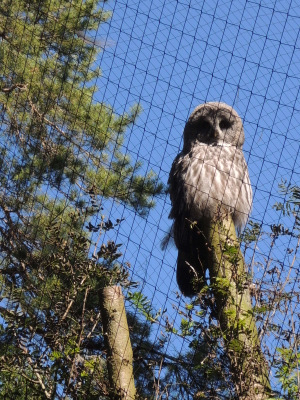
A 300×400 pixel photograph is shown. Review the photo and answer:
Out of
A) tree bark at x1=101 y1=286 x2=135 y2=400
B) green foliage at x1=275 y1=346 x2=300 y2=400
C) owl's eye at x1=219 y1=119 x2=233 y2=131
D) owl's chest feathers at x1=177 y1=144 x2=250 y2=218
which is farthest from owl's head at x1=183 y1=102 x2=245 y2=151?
green foliage at x1=275 y1=346 x2=300 y2=400

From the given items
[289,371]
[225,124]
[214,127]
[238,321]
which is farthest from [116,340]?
[225,124]

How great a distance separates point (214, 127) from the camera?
5750 millimetres

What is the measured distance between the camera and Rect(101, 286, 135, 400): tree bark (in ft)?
11.7

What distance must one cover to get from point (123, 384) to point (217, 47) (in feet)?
4.22

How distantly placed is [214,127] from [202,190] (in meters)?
0.75

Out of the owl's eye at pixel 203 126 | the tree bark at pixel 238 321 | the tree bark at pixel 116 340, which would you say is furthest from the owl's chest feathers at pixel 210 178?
the tree bark at pixel 116 340

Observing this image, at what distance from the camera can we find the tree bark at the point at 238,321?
3352mm

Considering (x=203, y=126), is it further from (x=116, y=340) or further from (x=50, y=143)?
(x=116, y=340)

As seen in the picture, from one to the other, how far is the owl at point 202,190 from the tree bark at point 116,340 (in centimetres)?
103

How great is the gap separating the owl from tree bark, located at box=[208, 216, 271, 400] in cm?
86

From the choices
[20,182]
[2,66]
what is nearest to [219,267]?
[20,182]

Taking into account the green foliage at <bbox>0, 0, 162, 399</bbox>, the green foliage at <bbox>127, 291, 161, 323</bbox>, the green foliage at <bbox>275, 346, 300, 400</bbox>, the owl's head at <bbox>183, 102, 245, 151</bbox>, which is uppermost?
the owl's head at <bbox>183, 102, 245, 151</bbox>

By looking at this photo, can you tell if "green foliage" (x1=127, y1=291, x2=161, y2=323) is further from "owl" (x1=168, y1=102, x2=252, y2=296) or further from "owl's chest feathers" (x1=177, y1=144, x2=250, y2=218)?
"owl's chest feathers" (x1=177, y1=144, x2=250, y2=218)

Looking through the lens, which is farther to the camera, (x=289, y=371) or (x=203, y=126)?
(x=203, y=126)
